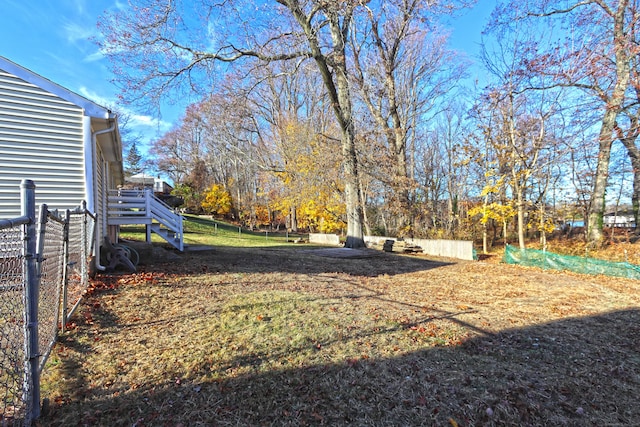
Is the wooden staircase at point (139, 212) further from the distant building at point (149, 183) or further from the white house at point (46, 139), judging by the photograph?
the distant building at point (149, 183)

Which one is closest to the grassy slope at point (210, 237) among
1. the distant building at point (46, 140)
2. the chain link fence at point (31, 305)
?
the distant building at point (46, 140)

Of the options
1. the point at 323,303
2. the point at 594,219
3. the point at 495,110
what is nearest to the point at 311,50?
the point at 495,110

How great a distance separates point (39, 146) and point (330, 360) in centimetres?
651

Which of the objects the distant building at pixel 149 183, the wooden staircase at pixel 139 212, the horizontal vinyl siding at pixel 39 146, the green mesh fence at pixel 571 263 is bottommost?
the green mesh fence at pixel 571 263

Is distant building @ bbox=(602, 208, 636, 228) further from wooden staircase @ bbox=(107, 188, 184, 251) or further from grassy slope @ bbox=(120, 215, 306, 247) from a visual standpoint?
wooden staircase @ bbox=(107, 188, 184, 251)

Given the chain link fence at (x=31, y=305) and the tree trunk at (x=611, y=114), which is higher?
the tree trunk at (x=611, y=114)

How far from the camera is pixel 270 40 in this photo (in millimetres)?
12375

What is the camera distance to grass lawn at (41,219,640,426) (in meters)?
2.40

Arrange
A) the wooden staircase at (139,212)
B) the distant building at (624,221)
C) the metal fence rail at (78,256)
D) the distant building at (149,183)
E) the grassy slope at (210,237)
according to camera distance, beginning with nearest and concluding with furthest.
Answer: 1. the metal fence rail at (78,256)
2. the wooden staircase at (139,212)
3. the grassy slope at (210,237)
4. the distant building at (624,221)
5. the distant building at (149,183)

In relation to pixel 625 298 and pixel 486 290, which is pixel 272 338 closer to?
pixel 486 290

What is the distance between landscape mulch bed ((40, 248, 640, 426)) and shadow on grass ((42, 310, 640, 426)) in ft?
0.04

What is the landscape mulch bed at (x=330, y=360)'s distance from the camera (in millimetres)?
2400

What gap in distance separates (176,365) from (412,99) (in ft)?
74.0

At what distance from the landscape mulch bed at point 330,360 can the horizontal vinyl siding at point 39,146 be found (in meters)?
2.01
